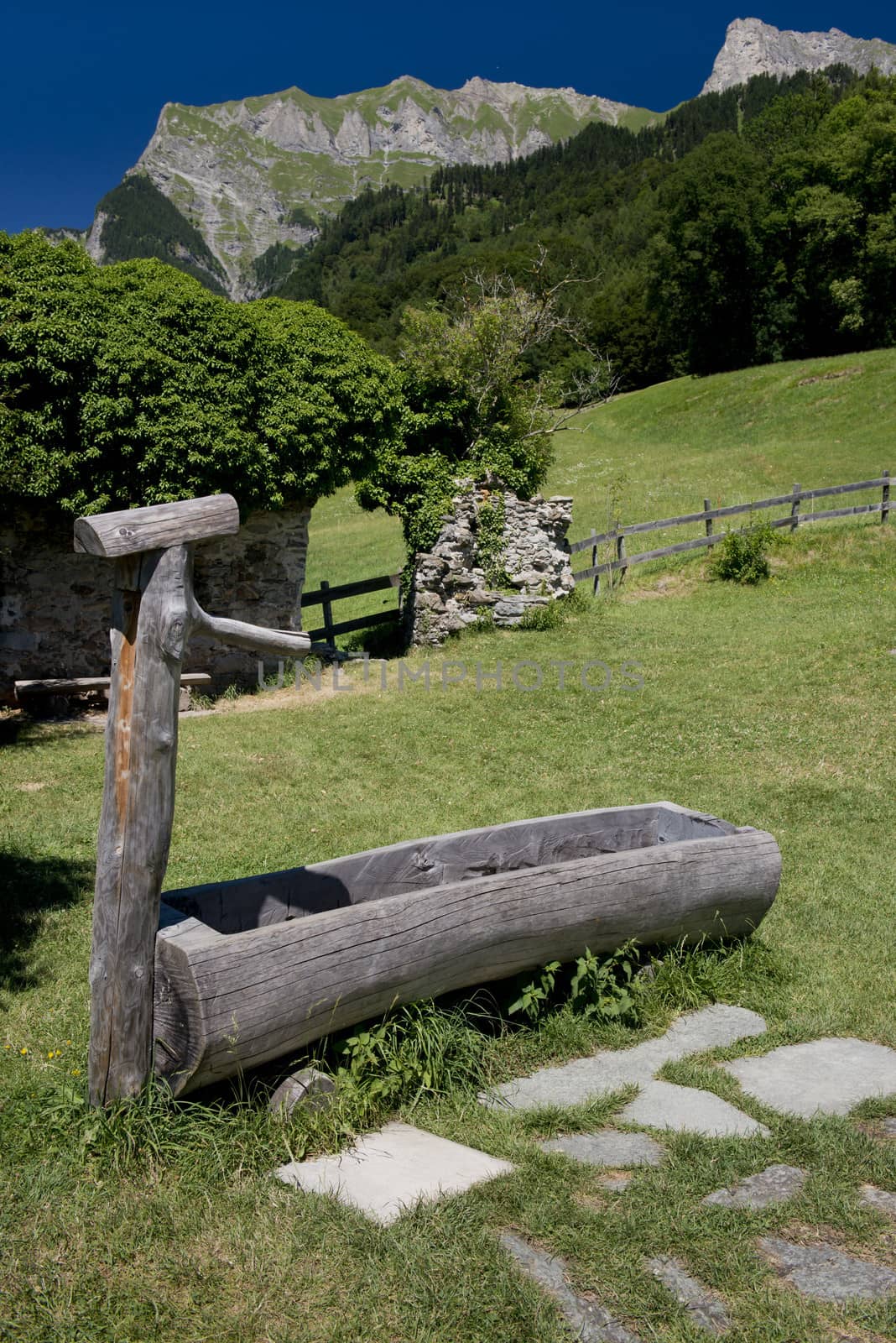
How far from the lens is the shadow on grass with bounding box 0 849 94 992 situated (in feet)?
17.8

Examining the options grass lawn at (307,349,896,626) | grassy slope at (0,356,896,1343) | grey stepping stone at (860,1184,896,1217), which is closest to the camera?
grassy slope at (0,356,896,1343)

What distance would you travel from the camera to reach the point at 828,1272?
2.85m

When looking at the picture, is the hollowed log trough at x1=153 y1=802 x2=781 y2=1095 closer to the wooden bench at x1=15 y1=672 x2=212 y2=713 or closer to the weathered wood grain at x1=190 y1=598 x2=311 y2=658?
the weathered wood grain at x1=190 y1=598 x2=311 y2=658

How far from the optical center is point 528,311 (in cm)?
1720

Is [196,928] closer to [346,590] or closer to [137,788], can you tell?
[137,788]

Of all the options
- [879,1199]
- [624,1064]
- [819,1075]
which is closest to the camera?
[879,1199]

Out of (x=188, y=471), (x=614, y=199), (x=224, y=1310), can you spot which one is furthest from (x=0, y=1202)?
(x=614, y=199)

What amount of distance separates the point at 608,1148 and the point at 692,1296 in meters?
0.84

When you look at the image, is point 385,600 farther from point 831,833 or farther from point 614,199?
point 614,199

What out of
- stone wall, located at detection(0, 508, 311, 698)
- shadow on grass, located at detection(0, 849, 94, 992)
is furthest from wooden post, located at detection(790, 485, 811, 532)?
shadow on grass, located at detection(0, 849, 94, 992)

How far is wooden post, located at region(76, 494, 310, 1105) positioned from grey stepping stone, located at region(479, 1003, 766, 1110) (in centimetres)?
152

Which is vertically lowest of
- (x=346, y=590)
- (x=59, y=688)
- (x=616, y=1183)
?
(x=616, y=1183)

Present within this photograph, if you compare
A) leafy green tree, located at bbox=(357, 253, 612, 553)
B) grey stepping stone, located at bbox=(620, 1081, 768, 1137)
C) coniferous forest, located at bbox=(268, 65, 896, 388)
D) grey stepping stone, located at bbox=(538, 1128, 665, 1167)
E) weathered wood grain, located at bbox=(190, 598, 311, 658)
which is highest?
coniferous forest, located at bbox=(268, 65, 896, 388)

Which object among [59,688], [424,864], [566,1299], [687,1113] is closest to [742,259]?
[59,688]
